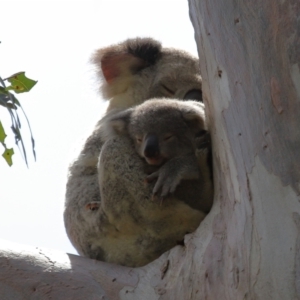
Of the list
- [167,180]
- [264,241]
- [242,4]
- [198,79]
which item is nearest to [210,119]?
[167,180]

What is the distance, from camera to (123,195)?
354 centimetres

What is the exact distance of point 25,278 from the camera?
3098mm

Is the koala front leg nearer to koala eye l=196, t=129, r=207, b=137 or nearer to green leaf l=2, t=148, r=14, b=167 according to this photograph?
koala eye l=196, t=129, r=207, b=137

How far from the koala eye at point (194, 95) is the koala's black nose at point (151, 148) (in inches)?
52.6

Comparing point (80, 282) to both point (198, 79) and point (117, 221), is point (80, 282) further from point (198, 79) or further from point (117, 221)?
point (198, 79)

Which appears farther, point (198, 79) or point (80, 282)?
point (198, 79)

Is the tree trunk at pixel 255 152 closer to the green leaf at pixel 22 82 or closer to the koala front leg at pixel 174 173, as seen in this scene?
the koala front leg at pixel 174 173

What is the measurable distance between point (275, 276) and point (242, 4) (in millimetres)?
1351

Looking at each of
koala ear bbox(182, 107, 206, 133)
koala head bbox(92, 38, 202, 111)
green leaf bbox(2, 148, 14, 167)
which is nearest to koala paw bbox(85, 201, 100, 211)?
green leaf bbox(2, 148, 14, 167)

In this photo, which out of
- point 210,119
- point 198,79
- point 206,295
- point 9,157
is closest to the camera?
point 206,295

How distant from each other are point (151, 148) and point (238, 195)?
0.79 meters

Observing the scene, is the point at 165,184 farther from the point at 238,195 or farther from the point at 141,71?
the point at 141,71

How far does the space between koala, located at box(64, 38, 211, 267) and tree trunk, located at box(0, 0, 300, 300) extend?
0.25 meters

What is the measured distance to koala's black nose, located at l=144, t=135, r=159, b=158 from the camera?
11.3 feet
